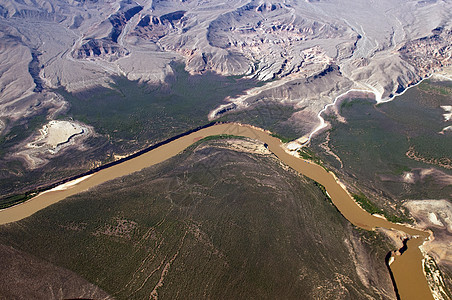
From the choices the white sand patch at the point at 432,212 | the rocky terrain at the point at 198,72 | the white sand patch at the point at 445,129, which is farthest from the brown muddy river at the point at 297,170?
the white sand patch at the point at 445,129

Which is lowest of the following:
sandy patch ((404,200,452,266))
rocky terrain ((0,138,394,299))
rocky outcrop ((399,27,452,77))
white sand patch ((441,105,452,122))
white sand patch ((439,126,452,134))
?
rocky terrain ((0,138,394,299))

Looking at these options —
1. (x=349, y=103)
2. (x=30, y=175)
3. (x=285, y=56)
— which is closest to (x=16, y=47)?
(x=30, y=175)

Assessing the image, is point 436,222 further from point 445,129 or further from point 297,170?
point 445,129

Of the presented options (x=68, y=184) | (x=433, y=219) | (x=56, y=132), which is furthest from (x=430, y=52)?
(x=56, y=132)

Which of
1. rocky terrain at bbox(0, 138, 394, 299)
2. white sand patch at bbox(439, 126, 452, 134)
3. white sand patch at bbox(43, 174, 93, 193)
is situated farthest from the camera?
white sand patch at bbox(439, 126, 452, 134)

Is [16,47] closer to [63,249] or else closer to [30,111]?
[30,111]

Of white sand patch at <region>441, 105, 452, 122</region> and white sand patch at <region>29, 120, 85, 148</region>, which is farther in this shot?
white sand patch at <region>441, 105, 452, 122</region>

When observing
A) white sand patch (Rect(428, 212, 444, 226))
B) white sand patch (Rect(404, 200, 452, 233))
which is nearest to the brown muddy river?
white sand patch (Rect(404, 200, 452, 233))

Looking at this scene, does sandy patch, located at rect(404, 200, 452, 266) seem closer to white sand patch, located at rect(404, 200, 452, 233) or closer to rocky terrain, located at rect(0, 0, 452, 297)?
white sand patch, located at rect(404, 200, 452, 233)

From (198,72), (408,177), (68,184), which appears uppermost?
(408,177)
